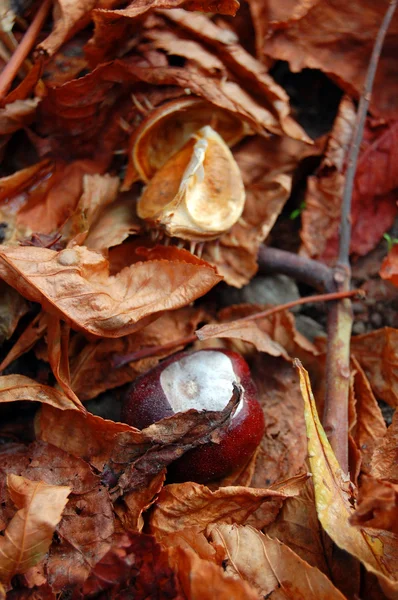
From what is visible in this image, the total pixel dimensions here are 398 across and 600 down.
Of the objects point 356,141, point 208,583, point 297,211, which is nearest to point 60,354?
point 208,583

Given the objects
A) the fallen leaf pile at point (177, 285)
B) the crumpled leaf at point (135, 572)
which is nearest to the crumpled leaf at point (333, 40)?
the fallen leaf pile at point (177, 285)

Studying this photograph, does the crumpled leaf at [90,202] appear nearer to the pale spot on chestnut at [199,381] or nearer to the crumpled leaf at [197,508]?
the pale spot on chestnut at [199,381]

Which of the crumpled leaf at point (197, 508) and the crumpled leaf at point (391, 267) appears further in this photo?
the crumpled leaf at point (391, 267)

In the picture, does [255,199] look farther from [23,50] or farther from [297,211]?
[23,50]

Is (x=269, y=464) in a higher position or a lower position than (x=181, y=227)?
lower

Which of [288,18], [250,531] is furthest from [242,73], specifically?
[250,531]

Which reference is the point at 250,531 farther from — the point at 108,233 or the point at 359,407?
the point at 108,233

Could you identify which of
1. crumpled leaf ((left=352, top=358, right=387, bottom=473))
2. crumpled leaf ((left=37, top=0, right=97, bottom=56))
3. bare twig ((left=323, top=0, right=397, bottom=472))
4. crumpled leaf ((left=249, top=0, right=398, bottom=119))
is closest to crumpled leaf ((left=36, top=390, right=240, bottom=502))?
bare twig ((left=323, top=0, right=397, bottom=472))

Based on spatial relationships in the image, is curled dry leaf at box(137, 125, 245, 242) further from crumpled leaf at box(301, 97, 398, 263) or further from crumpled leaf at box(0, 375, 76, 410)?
crumpled leaf at box(0, 375, 76, 410)
